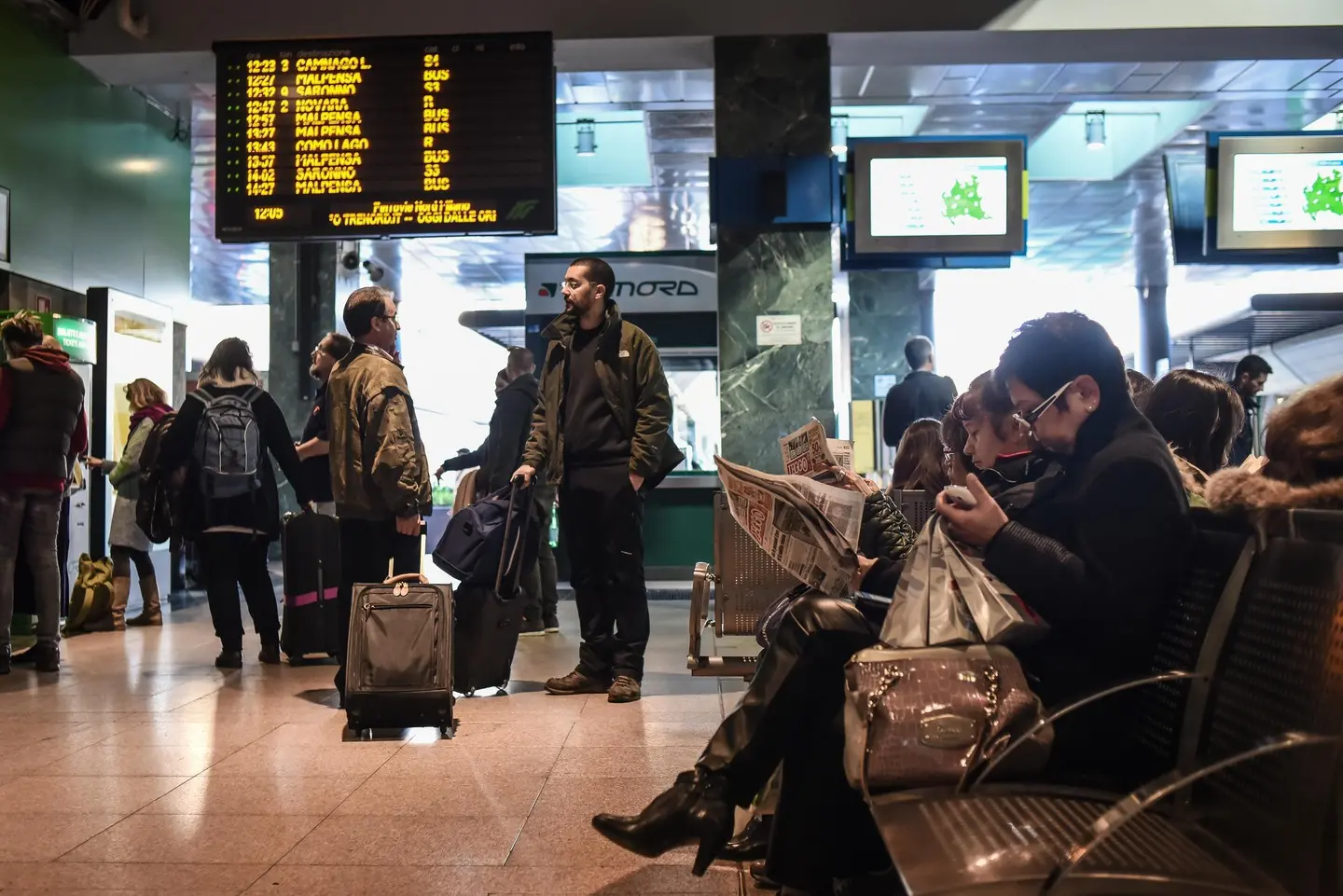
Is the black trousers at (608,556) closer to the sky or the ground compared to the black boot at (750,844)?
closer to the sky

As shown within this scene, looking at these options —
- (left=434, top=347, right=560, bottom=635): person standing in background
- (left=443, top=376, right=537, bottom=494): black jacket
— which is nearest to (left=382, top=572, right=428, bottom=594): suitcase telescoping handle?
(left=434, top=347, right=560, bottom=635): person standing in background

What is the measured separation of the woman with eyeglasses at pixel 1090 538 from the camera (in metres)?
1.92

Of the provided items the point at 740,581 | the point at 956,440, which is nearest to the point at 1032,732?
the point at 956,440

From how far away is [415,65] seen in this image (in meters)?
6.02

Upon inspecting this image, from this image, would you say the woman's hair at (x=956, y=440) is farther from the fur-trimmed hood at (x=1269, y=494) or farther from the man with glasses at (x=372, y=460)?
the man with glasses at (x=372, y=460)

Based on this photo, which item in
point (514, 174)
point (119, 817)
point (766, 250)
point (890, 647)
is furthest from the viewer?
point (766, 250)

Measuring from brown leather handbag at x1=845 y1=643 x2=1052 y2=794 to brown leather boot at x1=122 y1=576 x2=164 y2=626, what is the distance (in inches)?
271

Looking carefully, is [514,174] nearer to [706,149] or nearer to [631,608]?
[631,608]

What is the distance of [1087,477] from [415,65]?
499 centimetres

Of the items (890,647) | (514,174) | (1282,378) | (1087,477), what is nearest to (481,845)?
(890,647)

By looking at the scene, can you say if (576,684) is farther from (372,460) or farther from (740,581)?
(372,460)

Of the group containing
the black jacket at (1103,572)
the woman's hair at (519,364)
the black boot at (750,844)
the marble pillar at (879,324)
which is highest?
the marble pillar at (879,324)

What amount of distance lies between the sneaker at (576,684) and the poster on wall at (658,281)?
517cm

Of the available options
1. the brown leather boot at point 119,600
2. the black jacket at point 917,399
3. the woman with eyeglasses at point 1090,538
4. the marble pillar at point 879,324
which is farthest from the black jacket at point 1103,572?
the marble pillar at point 879,324
